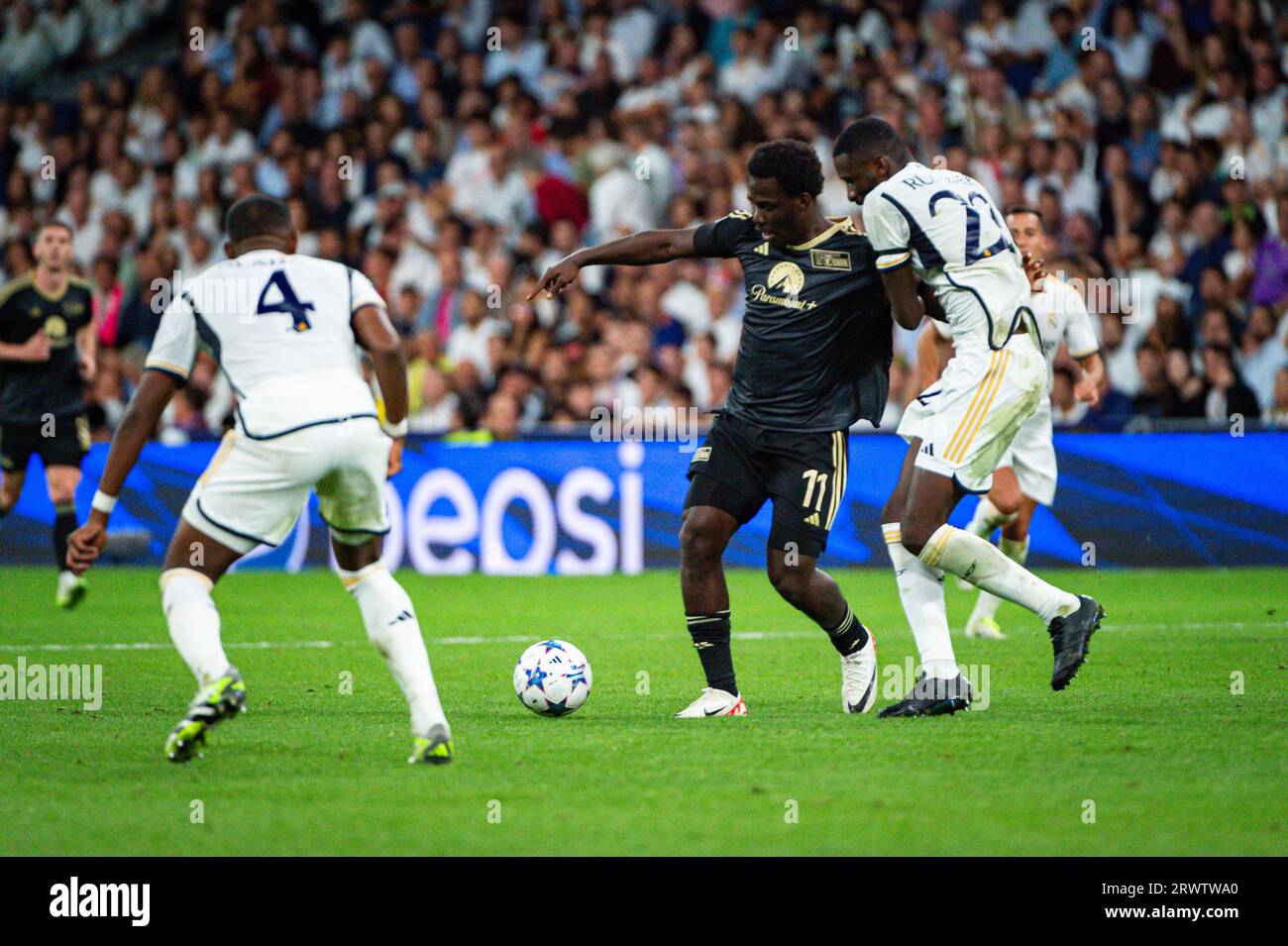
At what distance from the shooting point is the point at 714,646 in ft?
24.7

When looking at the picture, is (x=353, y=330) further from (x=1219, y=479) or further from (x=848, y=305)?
(x=1219, y=479)

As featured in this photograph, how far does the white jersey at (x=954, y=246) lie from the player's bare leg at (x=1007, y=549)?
3.59 meters

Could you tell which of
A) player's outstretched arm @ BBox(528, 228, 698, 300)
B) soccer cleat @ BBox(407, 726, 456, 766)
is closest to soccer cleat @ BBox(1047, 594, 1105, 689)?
player's outstretched arm @ BBox(528, 228, 698, 300)

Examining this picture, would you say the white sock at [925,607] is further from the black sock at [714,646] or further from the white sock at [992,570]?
the black sock at [714,646]

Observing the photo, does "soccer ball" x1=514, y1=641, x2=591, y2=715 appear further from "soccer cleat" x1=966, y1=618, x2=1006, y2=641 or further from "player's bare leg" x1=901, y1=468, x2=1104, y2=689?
"soccer cleat" x1=966, y1=618, x2=1006, y2=641

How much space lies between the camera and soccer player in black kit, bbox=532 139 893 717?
7402 mm

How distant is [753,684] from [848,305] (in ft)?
6.97

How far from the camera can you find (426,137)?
65.9ft

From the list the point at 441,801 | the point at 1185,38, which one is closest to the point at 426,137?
the point at 1185,38

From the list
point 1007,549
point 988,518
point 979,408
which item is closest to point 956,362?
point 979,408

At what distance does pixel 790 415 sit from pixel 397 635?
84.4 inches

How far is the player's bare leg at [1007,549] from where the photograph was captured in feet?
35.2

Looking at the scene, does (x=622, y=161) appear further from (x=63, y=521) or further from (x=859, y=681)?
(x=859, y=681)

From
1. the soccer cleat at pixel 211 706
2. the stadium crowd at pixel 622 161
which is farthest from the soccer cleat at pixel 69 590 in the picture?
the soccer cleat at pixel 211 706
